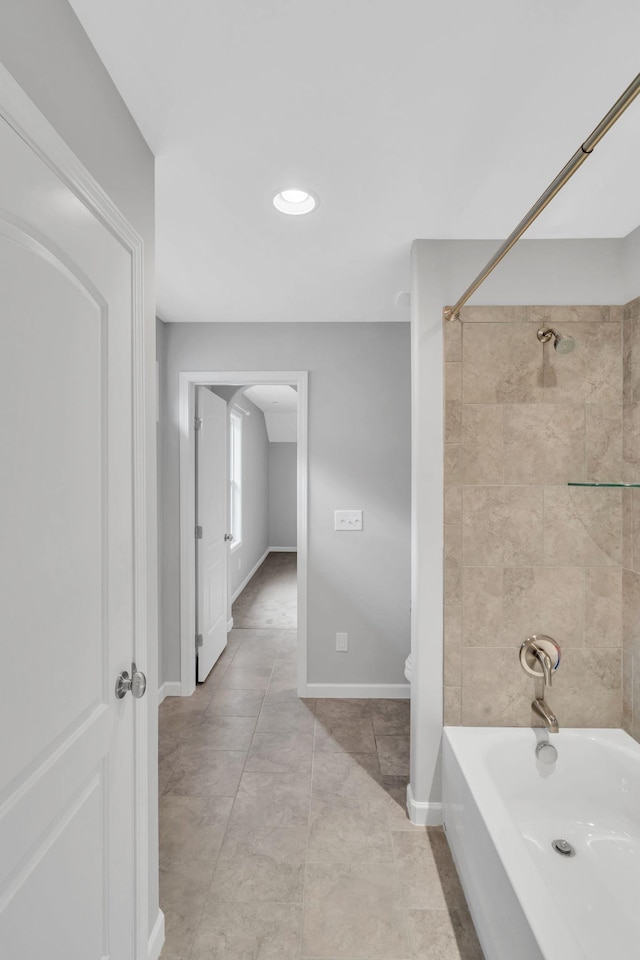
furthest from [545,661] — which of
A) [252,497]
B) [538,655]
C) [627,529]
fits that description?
[252,497]

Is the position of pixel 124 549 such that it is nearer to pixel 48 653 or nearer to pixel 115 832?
pixel 48 653

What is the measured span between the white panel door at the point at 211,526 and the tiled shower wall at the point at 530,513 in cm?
184

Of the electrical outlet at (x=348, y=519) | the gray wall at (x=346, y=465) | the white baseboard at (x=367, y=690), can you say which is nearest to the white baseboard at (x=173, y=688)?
the gray wall at (x=346, y=465)

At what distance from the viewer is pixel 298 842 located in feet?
6.68

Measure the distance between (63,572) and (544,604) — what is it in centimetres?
177

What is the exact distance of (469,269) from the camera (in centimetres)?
207

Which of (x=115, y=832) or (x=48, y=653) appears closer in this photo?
(x=48, y=653)

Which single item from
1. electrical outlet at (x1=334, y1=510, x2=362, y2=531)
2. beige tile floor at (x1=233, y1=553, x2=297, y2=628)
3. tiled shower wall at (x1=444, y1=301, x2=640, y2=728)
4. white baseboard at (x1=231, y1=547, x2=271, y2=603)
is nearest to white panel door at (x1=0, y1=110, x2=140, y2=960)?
tiled shower wall at (x1=444, y1=301, x2=640, y2=728)

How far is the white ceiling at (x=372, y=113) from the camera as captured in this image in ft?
3.56

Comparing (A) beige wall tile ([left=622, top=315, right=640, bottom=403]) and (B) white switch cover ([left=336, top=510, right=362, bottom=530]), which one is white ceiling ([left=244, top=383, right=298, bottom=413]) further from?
(A) beige wall tile ([left=622, top=315, right=640, bottom=403])

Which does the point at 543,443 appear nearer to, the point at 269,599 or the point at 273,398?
the point at 269,599

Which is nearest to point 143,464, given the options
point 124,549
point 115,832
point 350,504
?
point 124,549

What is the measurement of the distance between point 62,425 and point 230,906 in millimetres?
1686

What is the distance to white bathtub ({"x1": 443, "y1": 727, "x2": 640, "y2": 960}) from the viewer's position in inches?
50.9
